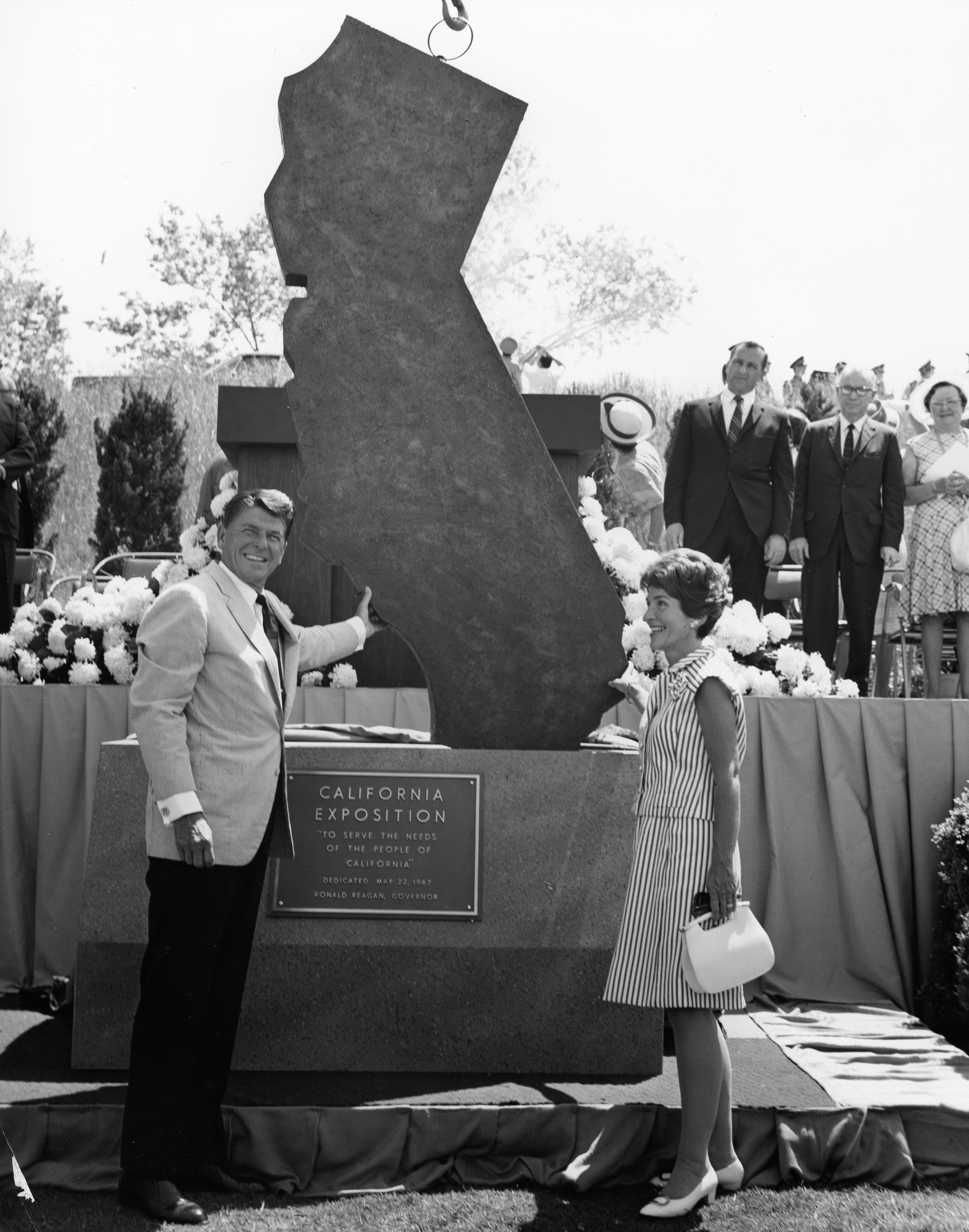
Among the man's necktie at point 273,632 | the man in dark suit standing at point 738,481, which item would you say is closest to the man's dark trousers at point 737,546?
the man in dark suit standing at point 738,481

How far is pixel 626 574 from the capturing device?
627 centimetres

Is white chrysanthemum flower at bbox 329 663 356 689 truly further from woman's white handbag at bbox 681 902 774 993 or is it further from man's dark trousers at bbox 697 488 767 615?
woman's white handbag at bbox 681 902 774 993

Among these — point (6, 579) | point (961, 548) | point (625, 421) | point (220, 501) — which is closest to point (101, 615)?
point (220, 501)

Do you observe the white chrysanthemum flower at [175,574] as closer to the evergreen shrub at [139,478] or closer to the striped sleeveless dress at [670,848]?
the striped sleeveless dress at [670,848]

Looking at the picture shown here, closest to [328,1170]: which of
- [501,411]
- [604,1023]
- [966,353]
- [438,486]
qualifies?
[604,1023]

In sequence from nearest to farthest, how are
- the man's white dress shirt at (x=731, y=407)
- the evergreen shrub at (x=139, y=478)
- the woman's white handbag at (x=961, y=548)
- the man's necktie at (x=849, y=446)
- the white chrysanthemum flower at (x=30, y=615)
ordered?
the white chrysanthemum flower at (x=30, y=615), the woman's white handbag at (x=961, y=548), the man's necktie at (x=849, y=446), the man's white dress shirt at (x=731, y=407), the evergreen shrub at (x=139, y=478)

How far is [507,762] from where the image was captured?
4.19m

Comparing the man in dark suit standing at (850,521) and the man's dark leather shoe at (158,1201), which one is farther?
the man in dark suit standing at (850,521)

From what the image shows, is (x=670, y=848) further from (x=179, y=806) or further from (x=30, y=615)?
(x=30, y=615)

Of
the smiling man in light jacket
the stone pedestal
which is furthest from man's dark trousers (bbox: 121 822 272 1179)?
the stone pedestal

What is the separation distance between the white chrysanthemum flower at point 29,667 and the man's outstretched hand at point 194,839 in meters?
3.04

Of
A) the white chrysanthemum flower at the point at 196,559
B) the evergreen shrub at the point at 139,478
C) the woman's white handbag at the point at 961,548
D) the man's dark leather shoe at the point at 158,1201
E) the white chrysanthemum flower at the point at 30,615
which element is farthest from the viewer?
the evergreen shrub at the point at 139,478

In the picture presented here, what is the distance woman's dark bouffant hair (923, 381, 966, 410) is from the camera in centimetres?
724

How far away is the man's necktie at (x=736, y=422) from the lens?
24.3ft
